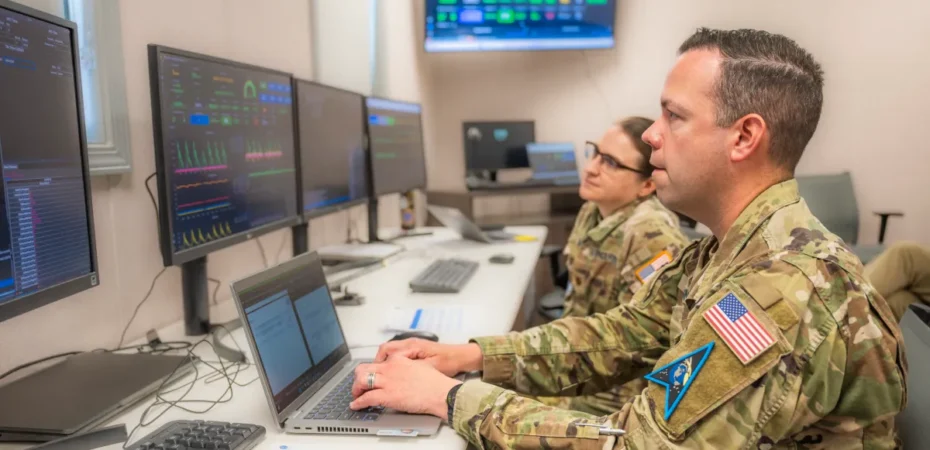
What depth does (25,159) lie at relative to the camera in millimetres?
832

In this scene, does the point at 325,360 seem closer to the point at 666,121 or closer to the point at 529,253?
the point at 666,121

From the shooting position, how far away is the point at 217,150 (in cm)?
126

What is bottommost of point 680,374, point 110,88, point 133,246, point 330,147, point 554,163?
point 680,374

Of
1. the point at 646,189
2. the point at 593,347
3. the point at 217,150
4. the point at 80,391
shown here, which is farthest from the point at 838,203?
the point at 80,391

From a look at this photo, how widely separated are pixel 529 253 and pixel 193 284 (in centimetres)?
129

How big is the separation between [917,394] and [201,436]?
0.98 meters

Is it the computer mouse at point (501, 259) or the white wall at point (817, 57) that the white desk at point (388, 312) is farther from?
the white wall at point (817, 57)

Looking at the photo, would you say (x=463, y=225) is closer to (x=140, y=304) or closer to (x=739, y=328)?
(x=140, y=304)

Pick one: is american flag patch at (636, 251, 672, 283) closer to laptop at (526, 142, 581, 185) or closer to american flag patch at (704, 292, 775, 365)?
american flag patch at (704, 292, 775, 365)

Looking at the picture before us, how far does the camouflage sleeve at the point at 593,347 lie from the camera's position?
45.6 inches

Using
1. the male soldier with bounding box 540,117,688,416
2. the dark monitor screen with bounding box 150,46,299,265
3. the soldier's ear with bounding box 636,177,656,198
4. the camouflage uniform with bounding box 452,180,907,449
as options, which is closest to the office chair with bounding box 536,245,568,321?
the male soldier with bounding box 540,117,688,416

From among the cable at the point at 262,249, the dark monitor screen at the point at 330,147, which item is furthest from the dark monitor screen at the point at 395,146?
the cable at the point at 262,249

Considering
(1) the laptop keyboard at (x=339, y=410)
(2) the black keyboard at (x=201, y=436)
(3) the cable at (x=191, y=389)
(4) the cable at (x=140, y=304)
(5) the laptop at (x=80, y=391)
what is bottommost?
(1) the laptop keyboard at (x=339, y=410)

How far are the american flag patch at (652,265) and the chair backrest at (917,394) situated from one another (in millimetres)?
614
